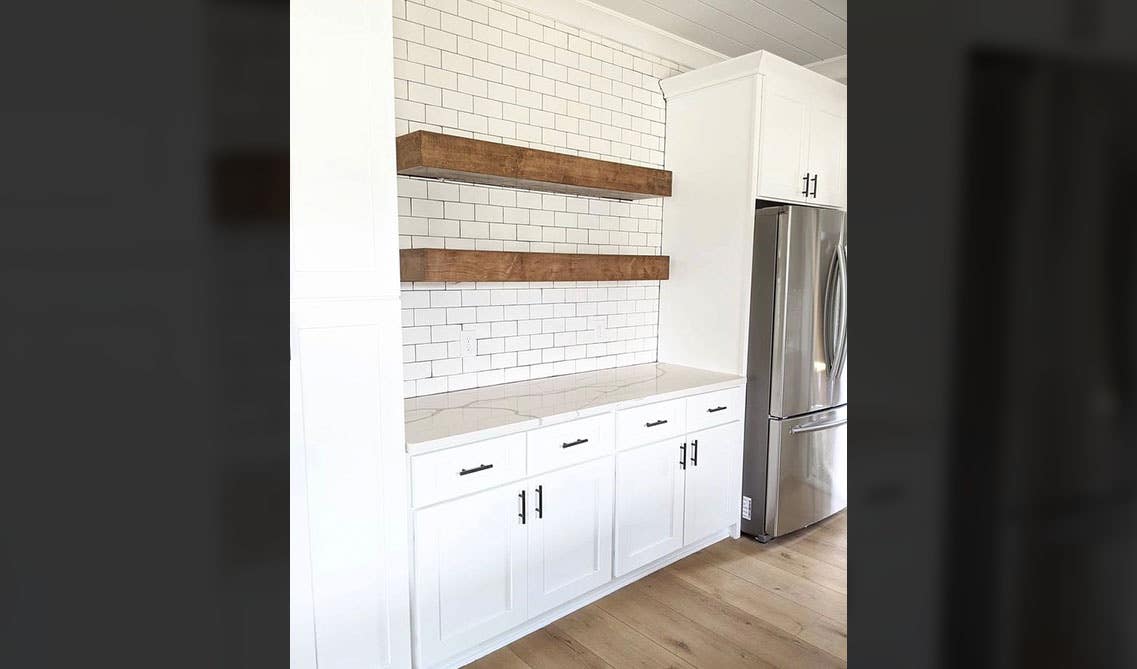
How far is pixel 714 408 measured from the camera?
11.3ft

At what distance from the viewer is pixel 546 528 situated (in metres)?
2.73

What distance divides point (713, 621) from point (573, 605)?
609 mm

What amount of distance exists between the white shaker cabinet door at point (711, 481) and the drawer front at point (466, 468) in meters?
1.12

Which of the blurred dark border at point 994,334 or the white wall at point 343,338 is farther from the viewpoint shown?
the white wall at point 343,338

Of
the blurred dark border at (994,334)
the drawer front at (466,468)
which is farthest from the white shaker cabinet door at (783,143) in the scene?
the blurred dark border at (994,334)

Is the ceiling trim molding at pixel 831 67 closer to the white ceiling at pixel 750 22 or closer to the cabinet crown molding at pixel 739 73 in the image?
the white ceiling at pixel 750 22

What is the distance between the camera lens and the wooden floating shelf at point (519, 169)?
101 inches

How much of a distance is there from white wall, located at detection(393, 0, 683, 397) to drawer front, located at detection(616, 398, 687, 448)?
0.61 m

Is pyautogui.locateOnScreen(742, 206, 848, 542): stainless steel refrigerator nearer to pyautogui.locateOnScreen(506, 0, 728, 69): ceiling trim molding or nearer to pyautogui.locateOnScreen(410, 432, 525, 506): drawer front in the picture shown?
pyautogui.locateOnScreen(506, 0, 728, 69): ceiling trim molding
